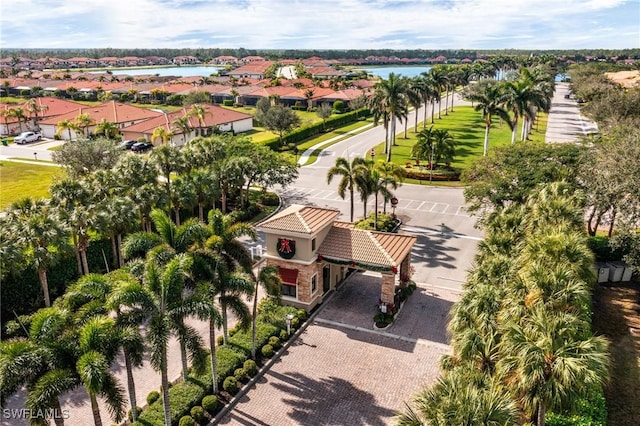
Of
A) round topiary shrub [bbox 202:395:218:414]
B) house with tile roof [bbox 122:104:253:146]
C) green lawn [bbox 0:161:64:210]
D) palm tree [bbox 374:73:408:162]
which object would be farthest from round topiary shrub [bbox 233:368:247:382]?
house with tile roof [bbox 122:104:253:146]

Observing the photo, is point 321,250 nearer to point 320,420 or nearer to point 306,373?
point 306,373

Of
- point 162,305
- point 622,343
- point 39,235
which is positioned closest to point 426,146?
point 622,343

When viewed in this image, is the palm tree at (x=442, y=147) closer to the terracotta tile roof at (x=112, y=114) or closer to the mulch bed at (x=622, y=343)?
the mulch bed at (x=622, y=343)

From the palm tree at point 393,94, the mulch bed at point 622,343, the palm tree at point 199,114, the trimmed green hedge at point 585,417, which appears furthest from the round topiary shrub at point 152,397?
the palm tree at point 199,114

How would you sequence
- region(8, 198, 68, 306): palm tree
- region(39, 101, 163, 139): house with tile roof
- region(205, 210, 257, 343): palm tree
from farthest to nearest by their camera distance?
1. region(39, 101, 163, 139): house with tile roof
2. region(8, 198, 68, 306): palm tree
3. region(205, 210, 257, 343): palm tree

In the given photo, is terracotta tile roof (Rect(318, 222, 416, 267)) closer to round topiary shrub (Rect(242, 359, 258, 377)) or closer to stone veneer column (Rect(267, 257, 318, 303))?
stone veneer column (Rect(267, 257, 318, 303))

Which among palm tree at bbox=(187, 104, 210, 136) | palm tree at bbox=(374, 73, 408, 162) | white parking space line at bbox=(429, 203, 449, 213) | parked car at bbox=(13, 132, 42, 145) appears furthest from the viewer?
parked car at bbox=(13, 132, 42, 145)
